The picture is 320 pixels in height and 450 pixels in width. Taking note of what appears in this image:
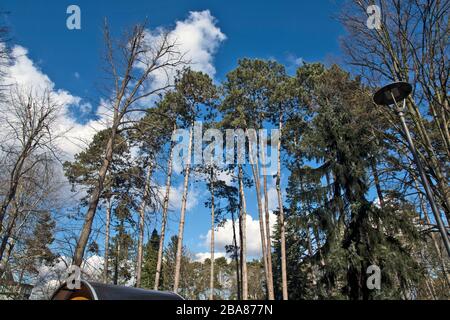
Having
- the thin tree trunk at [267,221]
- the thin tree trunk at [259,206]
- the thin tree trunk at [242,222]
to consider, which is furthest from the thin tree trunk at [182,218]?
the thin tree trunk at [267,221]

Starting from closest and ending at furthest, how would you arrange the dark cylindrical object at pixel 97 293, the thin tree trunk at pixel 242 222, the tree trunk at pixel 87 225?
the dark cylindrical object at pixel 97 293 < the tree trunk at pixel 87 225 < the thin tree trunk at pixel 242 222

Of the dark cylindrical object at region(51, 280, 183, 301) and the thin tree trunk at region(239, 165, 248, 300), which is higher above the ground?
the thin tree trunk at region(239, 165, 248, 300)

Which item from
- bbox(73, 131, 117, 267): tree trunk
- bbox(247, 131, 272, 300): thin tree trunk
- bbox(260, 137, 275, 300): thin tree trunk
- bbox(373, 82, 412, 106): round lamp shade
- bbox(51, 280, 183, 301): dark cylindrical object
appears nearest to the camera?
bbox(51, 280, 183, 301): dark cylindrical object

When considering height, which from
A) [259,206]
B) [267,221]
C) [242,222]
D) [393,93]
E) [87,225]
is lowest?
[87,225]

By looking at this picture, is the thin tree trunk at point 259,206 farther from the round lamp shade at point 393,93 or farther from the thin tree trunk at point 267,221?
the round lamp shade at point 393,93

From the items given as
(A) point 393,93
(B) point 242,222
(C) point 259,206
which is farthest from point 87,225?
(B) point 242,222

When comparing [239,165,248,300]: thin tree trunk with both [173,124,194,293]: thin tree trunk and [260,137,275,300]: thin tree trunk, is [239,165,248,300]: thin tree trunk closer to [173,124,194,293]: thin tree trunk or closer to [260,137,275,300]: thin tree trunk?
[260,137,275,300]: thin tree trunk

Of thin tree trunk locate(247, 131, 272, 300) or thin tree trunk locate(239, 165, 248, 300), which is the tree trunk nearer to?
thin tree trunk locate(247, 131, 272, 300)

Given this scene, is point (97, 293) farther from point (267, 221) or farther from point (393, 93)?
point (267, 221)

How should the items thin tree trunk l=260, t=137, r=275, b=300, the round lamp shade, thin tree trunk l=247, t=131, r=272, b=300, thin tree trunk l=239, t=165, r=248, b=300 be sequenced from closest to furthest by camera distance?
the round lamp shade < thin tree trunk l=260, t=137, r=275, b=300 < thin tree trunk l=247, t=131, r=272, b=300 < thin tree trunk l=239, t=165, r=248, b=300

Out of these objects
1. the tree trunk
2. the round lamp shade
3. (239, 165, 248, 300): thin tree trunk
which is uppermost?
(239, 165, 248, 300): thin tree trunk

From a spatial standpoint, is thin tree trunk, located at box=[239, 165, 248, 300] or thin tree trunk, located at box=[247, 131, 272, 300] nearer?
thin tree trunk, located at box=[247, 131, 272, 300]

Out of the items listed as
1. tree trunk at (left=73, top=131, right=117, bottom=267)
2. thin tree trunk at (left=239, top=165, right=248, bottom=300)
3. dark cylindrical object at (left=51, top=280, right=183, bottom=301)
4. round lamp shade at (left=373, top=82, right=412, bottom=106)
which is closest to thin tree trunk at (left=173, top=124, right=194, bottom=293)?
thin tree trunk at (left=239, top=165, right=248, bottom=300)
